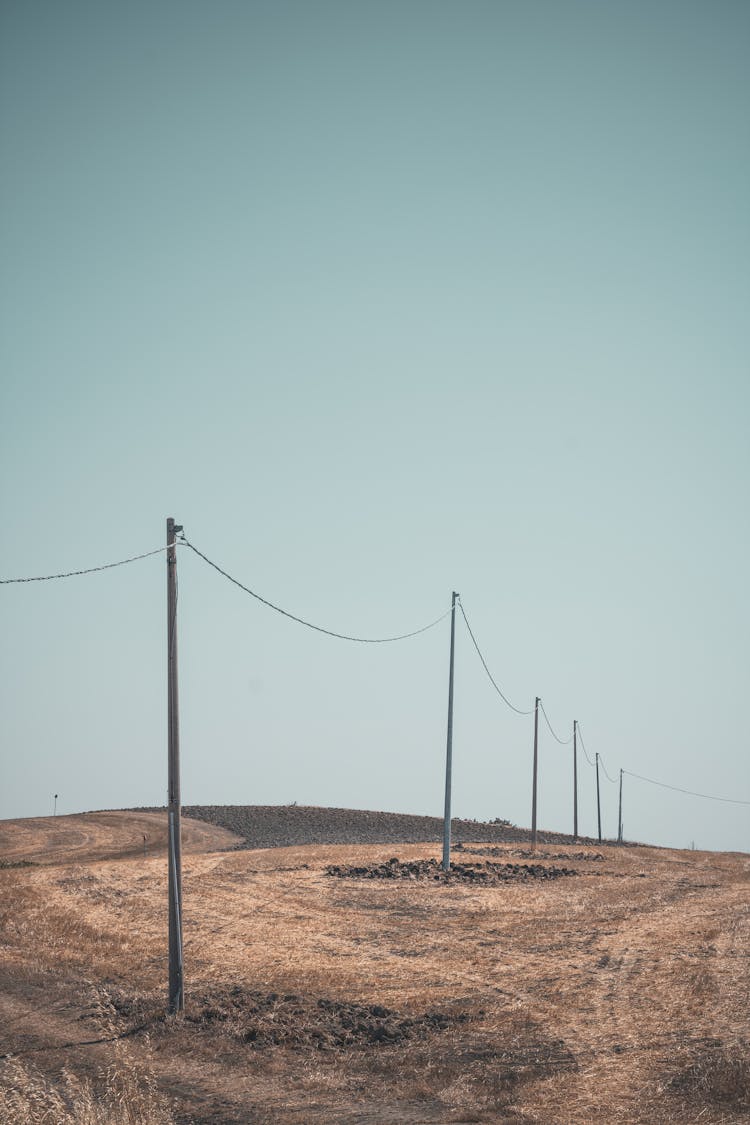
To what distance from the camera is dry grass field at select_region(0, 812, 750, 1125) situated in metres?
14.5

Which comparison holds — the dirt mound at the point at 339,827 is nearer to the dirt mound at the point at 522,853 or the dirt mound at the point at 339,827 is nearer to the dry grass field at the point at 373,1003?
the dirt mound at the point at 522,853

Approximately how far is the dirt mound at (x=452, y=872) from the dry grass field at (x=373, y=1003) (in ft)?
6.28

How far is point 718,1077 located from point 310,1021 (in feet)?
25.2

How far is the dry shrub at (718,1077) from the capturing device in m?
14.0

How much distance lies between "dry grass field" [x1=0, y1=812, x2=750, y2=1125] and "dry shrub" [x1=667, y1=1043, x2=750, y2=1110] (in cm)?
4

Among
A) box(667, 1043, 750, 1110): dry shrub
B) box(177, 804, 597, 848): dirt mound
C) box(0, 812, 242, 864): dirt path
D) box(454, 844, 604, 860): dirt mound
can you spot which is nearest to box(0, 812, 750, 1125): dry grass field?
box(667, 1043, 750, 1110): dry shrub

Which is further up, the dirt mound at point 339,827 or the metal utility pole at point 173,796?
the metal utility pole at point 173,796

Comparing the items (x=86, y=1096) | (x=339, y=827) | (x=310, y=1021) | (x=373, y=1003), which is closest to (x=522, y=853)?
(x=339, y=827)

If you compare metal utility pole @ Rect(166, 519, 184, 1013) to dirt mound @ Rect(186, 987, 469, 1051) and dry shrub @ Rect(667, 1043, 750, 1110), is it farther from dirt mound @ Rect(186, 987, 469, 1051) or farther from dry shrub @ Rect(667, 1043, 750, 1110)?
dry shrub @ Rect(667, 1043, 750, 1110)

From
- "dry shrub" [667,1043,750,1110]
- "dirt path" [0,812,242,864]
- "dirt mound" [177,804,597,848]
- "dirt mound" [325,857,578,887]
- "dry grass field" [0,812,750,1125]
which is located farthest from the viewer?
"dirt mound" [177,804,597,848]

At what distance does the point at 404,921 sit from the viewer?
31062 millimetres

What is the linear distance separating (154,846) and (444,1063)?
43.0 meters

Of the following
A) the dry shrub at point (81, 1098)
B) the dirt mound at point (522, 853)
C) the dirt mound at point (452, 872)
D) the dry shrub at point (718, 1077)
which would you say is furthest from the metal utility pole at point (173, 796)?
the dirt mound at point (522, 853)

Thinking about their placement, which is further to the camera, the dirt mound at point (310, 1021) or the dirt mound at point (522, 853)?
the dirt mound at point (522, 853)
